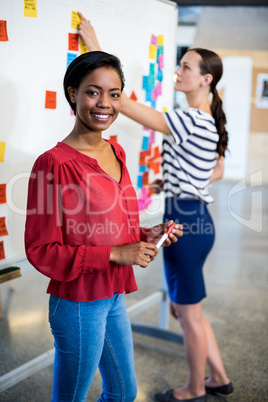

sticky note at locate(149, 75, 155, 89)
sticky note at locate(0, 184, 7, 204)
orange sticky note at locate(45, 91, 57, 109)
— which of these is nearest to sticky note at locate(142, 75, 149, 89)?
sticky note at locate(149, 75, 155, 89)

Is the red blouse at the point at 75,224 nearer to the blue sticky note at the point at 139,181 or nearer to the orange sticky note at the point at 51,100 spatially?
the orange sticky note at the point at 51,100

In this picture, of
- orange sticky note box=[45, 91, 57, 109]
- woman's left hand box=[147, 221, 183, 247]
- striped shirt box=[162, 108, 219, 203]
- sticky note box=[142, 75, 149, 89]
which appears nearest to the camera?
woman's left hand box=[147, 221, 183, 247]

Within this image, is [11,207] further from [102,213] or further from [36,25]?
[36,25]

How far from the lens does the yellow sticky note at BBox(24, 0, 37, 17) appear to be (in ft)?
5.16

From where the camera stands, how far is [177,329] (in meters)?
2.98

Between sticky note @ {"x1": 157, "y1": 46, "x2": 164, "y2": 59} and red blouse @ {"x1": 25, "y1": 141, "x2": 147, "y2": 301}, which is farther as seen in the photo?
sticky note @ {"x1": 157, "y1": 46, "x2": 164, "y2": 59}

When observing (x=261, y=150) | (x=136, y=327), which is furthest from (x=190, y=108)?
(x=261, y=150)

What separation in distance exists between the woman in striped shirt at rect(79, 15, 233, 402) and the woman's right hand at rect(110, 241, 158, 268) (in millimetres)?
732

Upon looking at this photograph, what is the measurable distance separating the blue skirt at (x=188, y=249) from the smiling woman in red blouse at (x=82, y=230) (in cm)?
65

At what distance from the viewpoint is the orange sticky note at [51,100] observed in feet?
5.65

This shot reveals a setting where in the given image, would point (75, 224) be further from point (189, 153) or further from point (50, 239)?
point (189, 153)

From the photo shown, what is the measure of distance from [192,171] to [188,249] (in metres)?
0.35

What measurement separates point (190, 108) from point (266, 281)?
2.45 m

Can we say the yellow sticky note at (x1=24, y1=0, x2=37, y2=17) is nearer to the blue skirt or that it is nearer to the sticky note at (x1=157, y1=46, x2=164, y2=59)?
the sticky note at (x1=157, y1=46, x2=164, y2=59)
